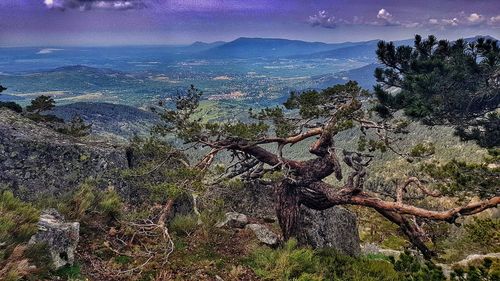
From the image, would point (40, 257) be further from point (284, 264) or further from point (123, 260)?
point (284, 264)

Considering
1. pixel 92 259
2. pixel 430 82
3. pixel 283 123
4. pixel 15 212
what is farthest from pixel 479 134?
pixel 15 212

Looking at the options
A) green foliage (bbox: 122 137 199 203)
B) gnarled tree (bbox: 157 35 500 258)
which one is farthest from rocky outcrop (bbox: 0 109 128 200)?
gnarled tree (bbox: 157 35 500 258)

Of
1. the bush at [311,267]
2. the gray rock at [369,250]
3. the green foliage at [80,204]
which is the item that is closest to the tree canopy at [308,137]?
the bush at [311,267]

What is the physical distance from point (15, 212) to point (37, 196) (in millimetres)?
4482

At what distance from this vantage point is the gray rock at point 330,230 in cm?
1341

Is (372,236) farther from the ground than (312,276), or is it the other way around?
(312,276)

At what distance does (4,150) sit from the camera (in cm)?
1324

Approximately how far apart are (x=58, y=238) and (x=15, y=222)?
0.95 meters

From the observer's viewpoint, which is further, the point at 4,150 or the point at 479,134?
the point at 479,134

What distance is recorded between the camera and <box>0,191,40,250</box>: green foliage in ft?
25.0

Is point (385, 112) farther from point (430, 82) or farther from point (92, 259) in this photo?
point (92, 259)

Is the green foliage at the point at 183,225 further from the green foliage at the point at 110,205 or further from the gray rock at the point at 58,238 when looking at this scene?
the gray rock at the point at 58,238

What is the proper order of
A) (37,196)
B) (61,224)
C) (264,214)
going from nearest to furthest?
(61,224)
(37,196)
(264,214)

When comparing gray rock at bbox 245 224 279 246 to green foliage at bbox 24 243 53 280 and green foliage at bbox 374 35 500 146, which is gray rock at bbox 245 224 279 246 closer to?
green foliage at bbox 24 243 53 280
